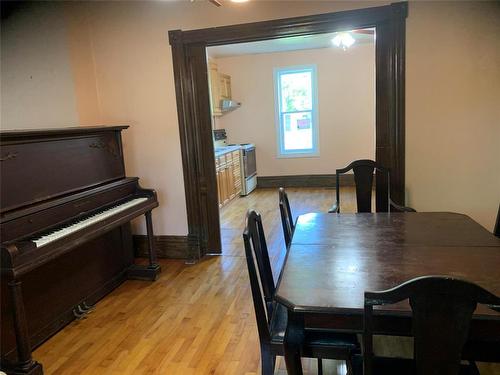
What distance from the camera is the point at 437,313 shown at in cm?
102

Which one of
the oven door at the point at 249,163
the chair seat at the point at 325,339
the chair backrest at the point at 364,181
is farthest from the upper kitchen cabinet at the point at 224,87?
the chair seat at the point at 325,339

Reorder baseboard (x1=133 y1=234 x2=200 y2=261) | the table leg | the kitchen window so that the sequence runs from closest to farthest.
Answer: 1. the table leg
2. baseboard (x1=133 y1=234 x2=200 y2=261)
3. the kitchen window

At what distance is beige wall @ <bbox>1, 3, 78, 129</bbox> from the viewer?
321 cm

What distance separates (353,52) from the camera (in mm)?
6414

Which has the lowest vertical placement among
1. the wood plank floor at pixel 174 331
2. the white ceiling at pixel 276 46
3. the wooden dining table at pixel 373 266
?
the wood plank floor at pixel 174 331

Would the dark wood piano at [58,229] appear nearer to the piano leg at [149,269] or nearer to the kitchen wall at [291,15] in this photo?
the piano leg at [149,269]

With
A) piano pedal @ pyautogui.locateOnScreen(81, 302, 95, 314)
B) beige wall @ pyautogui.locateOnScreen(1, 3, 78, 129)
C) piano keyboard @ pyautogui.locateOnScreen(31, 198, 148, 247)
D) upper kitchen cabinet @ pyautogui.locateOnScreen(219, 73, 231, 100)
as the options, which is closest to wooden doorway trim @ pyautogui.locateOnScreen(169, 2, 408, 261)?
piano keyboard @ pyautogui.locateOnScreen(31, 198, 148, 247)

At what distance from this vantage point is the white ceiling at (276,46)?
5.83m

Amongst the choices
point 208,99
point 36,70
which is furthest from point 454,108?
point 36,70

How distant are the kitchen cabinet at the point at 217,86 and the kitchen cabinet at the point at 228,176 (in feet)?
2.84

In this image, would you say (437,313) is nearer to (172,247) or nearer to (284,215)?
(284,215)

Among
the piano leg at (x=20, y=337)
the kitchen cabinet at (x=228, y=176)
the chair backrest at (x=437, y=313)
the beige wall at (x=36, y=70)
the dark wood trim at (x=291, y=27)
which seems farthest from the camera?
the kitchen cabinet at (x=228, y=176)

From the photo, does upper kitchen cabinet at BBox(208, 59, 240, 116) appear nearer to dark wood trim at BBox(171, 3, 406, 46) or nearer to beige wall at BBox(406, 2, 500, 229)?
dark wood trim at BBox(171, 3, 406, 46)

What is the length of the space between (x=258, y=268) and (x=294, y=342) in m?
0.40
